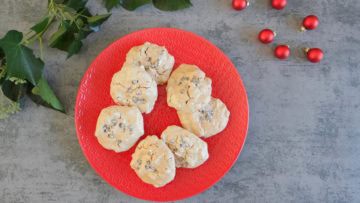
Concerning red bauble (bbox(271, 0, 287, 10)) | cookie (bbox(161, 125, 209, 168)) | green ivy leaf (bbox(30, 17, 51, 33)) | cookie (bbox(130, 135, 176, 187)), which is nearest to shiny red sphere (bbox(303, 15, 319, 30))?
red bauble (bbox(271, 0, 287, 10))

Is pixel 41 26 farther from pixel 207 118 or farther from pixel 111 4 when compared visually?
pixel 207 118

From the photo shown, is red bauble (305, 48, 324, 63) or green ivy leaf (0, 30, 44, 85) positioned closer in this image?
green ivy leaf (0, 30, 44, 85)

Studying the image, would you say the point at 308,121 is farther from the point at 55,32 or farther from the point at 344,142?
the point at 55,32

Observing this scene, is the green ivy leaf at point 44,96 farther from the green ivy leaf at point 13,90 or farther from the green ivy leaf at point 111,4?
the green ivy leaf at point 111,4

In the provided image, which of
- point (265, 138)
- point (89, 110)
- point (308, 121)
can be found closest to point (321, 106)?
point (308, 121)

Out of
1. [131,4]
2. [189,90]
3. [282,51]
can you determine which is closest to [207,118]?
[189,90]

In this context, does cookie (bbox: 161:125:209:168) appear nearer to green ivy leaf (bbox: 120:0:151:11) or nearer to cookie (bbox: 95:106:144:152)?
cookie (bbox: 95:106:144:152)
